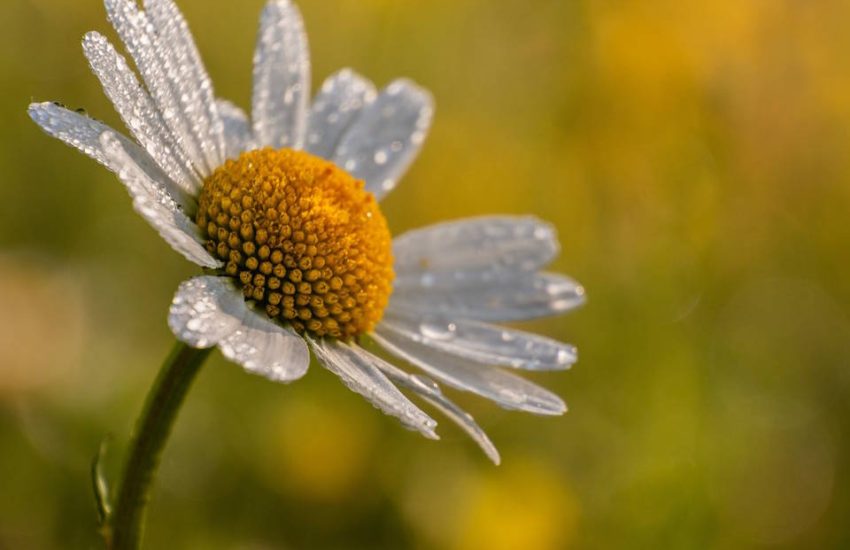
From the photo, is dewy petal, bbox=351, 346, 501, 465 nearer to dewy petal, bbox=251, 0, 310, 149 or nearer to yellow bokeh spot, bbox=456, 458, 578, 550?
dewy petal, bbox=251, 0, 310, 149

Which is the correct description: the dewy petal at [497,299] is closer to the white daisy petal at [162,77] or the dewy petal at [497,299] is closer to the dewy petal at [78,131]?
the white daisy petal at [162,77]

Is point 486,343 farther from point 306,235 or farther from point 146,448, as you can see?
point 146,448

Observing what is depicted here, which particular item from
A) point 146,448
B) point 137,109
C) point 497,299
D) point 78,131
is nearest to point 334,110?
point 497,299

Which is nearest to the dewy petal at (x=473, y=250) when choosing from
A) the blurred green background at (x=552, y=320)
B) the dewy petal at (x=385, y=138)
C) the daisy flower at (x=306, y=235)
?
the daisy flower at (x=306, y=235)

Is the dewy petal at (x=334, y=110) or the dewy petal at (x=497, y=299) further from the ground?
the dewy petal at (x=334, y=110)

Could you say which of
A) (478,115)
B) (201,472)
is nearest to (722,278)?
(478,115)

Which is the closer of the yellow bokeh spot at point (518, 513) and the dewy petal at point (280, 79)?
the dewy petal at point (280, 79)

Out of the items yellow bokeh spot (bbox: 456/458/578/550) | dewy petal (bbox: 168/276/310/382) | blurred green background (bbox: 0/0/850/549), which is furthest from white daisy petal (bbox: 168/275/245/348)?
yellow bokeh spot (bbox: 456/458/578/550)
